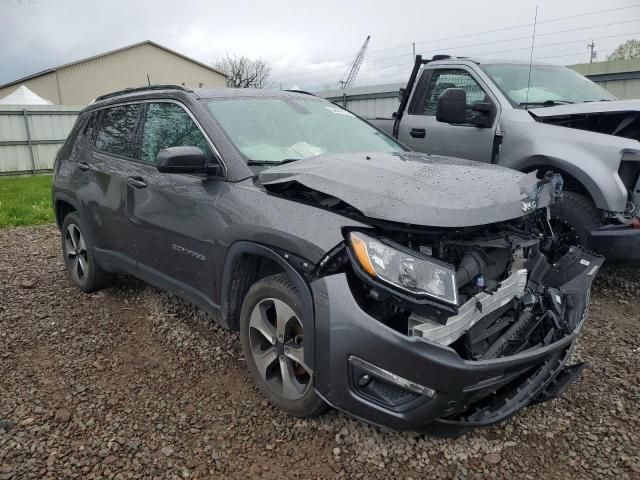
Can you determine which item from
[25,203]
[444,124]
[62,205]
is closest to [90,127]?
[62,205]

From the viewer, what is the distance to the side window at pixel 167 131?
10.6ft

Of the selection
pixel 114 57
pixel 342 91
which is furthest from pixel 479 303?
pixel 114 57

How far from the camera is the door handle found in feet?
11.5

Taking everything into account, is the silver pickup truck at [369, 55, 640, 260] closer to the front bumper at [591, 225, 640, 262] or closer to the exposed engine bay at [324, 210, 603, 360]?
the front bumper at [591, 225, 640, 262]

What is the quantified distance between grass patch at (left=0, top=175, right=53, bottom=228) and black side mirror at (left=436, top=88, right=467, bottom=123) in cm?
690

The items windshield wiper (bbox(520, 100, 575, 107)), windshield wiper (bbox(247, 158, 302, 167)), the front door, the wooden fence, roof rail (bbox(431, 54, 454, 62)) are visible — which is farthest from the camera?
the wooden fence

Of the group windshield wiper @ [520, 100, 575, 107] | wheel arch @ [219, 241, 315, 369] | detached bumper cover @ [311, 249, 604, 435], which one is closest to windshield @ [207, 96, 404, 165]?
wheel arch @ [219, 241, 315, 369]

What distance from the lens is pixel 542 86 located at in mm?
5234

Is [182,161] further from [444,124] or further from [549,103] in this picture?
[549,103]

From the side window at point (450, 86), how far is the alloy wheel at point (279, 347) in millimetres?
3549

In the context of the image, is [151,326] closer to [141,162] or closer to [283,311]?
[141,162]

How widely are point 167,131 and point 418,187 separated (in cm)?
197

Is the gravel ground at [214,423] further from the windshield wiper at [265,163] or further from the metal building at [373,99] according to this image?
the metal building at [373,99]

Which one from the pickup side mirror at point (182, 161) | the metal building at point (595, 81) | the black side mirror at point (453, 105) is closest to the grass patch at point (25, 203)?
the metal building at point (595, 81)
